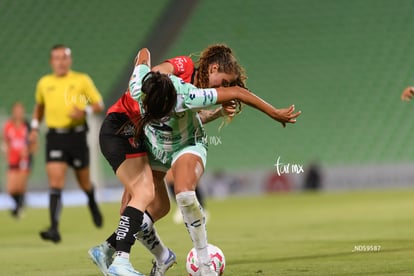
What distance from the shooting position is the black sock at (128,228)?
6285mm

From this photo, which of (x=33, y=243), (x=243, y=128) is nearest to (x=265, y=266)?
(x=33, y=243)

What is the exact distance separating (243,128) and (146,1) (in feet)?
16.7

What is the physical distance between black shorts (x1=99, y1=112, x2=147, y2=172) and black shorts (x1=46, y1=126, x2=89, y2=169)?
166 inches

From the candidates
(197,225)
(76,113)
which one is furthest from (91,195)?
(197,225)

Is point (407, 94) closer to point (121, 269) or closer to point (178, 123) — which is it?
point (178, 123)

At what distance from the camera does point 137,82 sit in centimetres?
636

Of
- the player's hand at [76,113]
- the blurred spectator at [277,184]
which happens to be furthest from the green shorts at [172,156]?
the blurred spectator at [277,184]

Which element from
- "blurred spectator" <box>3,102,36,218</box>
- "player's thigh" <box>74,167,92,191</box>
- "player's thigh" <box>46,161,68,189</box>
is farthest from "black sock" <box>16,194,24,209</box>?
"player's thigh" <box>46,161,68,189</box>

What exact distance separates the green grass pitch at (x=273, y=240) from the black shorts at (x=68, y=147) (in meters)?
1.00

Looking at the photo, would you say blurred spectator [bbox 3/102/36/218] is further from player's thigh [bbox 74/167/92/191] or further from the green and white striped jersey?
the green and white striped jersey

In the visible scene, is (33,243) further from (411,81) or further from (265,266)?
(411,81)

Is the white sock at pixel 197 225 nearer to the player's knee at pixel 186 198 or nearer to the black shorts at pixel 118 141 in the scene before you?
the player's knee at pixel 186 198

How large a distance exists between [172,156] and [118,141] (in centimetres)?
54

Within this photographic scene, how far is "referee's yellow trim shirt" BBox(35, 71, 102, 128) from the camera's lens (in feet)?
37.4
